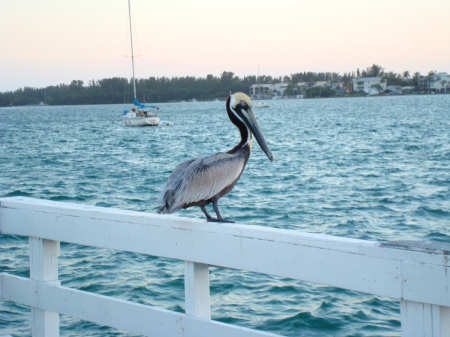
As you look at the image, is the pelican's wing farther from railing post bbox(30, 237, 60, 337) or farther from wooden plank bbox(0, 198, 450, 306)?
railing post bbox(30, 237, 60, 337)

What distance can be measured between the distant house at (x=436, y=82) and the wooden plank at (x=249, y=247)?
676ft

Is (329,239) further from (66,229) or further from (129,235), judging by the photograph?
(66,229)

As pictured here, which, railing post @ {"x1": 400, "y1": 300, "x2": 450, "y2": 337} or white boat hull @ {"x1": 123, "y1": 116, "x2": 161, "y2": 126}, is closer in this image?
railing post @ {"x1": 400, "y1": 300, "x2": 450, "y2": 337}

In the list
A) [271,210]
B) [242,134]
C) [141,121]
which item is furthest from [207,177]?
[141,121]

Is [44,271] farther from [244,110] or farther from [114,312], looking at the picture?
[244,110]

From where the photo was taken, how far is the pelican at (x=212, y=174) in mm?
2623

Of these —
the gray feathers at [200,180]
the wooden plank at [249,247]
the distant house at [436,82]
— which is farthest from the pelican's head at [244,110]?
the distant house at [436,82]

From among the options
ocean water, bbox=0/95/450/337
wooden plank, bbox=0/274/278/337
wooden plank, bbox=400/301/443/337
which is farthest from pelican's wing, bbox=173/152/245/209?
ocean water, bbox=0/95/450/337

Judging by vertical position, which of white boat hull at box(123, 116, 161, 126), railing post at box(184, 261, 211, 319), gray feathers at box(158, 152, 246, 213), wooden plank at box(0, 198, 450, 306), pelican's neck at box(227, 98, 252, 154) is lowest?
white boat hull at box(123, 116, 161, 126)

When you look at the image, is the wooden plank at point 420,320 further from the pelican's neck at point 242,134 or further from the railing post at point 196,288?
the pelican's neck at point 242,134

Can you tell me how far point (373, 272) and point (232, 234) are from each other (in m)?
0.51

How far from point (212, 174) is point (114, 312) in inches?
31.7

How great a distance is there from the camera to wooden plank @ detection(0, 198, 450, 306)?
1.61 metres

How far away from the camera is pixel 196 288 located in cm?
208
